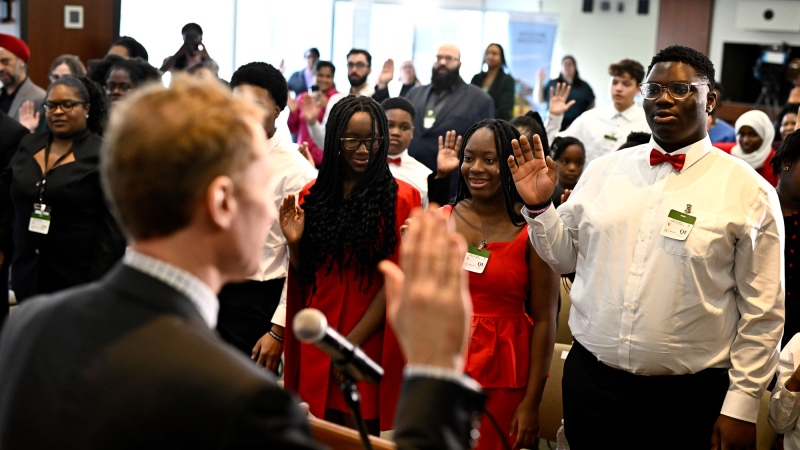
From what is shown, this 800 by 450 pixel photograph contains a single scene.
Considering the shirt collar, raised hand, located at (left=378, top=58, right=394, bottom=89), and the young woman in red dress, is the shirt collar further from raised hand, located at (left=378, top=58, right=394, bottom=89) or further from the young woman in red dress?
raised hand, located at (left=378, top=58, right=394, bottom=89)

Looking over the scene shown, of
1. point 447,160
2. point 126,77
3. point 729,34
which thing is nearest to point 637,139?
point 447,160

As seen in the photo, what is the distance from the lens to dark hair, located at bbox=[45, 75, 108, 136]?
14.6ft

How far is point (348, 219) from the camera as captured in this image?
2996 mm

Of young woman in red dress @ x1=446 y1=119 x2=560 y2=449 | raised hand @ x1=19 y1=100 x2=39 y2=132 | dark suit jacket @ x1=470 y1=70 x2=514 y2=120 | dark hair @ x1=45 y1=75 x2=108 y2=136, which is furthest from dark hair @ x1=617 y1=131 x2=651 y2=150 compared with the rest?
raised hand @ x1=19 y1=100 x2=39 y2=132

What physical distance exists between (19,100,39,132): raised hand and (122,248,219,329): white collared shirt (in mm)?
5510

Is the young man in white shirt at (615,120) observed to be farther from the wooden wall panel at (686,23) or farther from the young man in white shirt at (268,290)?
the wooden wall panel at (686,23)

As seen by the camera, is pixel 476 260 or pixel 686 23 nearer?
pixel 476 260

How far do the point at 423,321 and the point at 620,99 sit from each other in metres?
5.47

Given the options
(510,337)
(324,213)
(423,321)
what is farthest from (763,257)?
(423,321)

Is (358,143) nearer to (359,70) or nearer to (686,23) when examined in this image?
(359,70)

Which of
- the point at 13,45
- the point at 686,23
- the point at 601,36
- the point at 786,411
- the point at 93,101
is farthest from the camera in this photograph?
the point at 601,36

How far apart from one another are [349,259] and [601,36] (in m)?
11.5

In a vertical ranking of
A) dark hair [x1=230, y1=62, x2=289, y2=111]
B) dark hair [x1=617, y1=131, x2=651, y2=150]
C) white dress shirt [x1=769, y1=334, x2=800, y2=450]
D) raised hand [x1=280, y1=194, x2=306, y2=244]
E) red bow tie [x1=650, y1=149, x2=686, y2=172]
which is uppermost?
dark hair [x1=230, y1=62, x2=289, y2=111]

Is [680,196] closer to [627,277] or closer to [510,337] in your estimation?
[627,277]
